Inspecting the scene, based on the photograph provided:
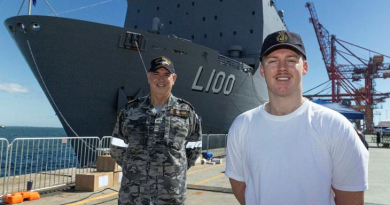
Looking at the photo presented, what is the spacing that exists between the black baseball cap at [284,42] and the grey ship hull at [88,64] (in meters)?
9.80

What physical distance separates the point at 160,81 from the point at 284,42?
127 centimetres

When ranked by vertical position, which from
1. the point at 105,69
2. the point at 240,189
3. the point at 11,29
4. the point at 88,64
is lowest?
the point at 240,189

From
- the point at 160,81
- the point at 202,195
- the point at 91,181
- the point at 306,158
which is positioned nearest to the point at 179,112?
the point at 160,81

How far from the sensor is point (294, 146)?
1.21 meters

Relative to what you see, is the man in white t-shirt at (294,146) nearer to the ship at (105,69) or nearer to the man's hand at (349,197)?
the man's hand at (349,197)

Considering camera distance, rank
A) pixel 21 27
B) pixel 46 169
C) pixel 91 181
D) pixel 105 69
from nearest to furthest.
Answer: pixel 46 169, pixel 91 181, pixel 21 27, pixel 105 69

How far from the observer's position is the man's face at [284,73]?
1.31 meters

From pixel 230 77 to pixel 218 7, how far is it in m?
7.39

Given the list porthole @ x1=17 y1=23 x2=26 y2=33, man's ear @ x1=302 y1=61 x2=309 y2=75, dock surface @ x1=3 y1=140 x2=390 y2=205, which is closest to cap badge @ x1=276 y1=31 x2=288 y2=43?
man's ear @ x1=302 y1=61 x2=309 y2=75

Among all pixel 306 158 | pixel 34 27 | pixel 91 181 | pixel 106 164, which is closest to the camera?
pixel 306 158

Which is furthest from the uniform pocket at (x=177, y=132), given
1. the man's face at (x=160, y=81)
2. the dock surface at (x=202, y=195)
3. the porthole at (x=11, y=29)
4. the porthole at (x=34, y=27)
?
the porthole at (x=11, y=29)

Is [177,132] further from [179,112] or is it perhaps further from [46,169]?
[46,169]

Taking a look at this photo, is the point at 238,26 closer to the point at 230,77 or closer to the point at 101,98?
the point at 230,77

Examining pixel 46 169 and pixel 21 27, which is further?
pixel 21 27
